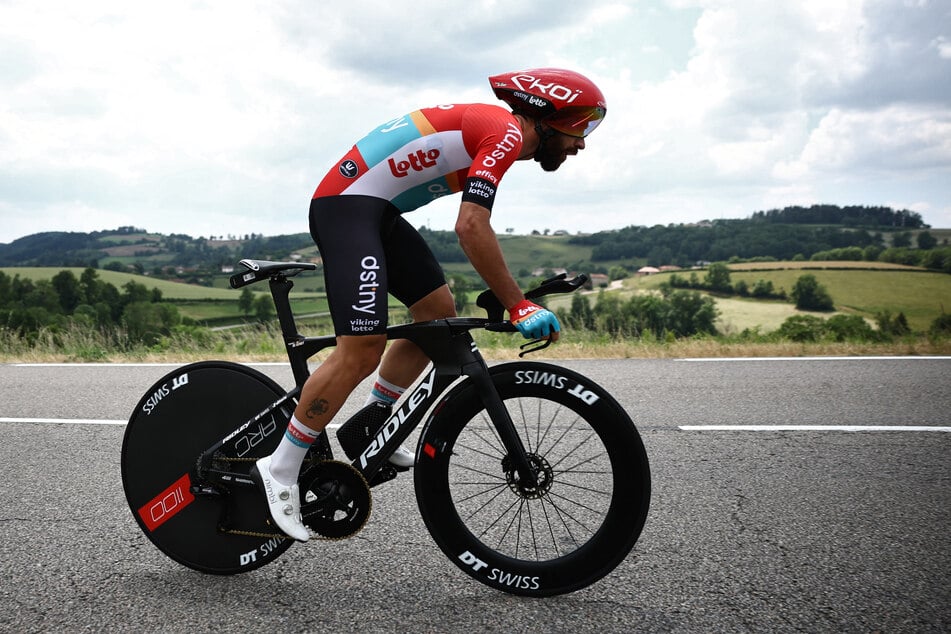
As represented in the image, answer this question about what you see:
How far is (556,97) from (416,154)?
1.87ft

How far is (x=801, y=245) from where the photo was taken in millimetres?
61594

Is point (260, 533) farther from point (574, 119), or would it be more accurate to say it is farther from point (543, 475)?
point (574, 119)

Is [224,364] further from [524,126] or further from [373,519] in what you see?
[524,126]

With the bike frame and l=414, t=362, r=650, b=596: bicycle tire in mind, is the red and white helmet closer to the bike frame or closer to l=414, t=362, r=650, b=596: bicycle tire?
the bike frame

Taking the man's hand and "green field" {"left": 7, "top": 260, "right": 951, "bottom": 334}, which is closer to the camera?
the man's hand

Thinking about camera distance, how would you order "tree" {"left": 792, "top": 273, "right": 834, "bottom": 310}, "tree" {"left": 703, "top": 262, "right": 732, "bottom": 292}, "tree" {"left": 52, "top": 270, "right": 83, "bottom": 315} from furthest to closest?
"tree" {"left": 703, "top": 262, "right": 732, "bottom": 292} → "tree" {"left": 52, "top": 270, "right": 83, "bottom": 315} → "tree" {"left": 792, "top": 273, "right": 834, "bottom": 310}

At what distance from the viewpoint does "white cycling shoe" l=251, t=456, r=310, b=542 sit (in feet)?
8.59

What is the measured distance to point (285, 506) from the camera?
264cm

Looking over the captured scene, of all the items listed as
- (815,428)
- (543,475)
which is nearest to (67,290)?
(815,428)

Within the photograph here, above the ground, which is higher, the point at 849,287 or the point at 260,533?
the point at 260,533

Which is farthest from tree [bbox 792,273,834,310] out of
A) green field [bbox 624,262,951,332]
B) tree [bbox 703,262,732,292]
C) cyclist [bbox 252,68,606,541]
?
cyclist [bbox 252,68,606,541]

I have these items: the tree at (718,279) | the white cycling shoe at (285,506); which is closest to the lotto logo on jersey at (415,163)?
the white cycling shoe at (285,506)

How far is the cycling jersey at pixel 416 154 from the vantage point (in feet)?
8.45

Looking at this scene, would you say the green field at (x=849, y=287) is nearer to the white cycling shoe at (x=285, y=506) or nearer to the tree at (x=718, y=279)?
the tree at (x=718, y=279)
